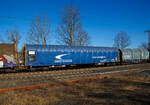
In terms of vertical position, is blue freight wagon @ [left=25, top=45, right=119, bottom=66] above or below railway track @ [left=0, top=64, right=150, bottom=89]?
above

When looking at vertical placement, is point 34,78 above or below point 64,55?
below

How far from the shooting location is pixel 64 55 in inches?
774

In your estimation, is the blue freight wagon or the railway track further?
the blue freight wagon

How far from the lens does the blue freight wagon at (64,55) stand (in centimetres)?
1748

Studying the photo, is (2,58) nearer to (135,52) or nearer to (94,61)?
(94,61)

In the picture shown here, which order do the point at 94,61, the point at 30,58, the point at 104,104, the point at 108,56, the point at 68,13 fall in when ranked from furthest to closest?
the point at 68,13, the point at 108,56, the point at 94,61, the point at 30,58, the point at 104,104

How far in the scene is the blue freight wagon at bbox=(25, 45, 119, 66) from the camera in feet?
57.4

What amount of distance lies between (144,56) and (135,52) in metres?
3.99

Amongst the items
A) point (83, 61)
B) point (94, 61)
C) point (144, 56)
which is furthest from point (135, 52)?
point (83, 61)

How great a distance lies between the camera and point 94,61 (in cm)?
2250

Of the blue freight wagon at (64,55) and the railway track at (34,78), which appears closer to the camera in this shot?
the railway track at (34,78)

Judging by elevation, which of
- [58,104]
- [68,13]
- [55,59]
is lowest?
[58,104]

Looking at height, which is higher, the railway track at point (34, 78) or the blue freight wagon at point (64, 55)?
A: the blue freight wagon at point (64, 55)

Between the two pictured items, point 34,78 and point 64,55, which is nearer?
point 34,78
